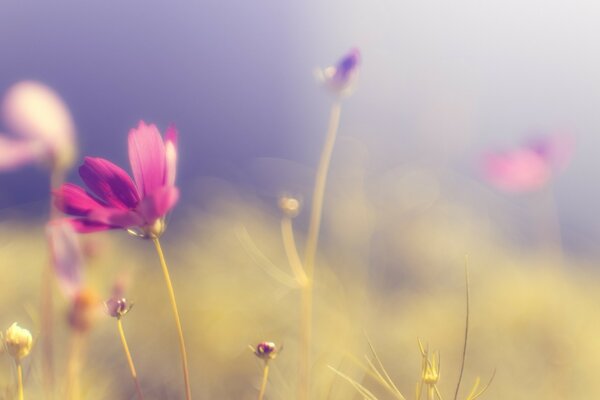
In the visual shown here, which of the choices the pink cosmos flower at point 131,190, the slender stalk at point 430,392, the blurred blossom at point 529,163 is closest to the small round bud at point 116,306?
the pink cosmos flower at point 131,190

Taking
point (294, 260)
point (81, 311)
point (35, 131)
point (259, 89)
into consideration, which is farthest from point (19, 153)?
point (259, 89)

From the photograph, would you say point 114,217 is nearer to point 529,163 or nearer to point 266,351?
point 266,351

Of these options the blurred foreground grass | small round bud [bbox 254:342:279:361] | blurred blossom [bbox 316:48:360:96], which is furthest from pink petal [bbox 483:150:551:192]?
small round bud [bbox 254:342:279:361]

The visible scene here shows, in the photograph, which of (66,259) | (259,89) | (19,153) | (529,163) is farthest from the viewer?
(259,89)

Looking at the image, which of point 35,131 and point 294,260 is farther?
point 294,260

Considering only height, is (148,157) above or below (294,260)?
above

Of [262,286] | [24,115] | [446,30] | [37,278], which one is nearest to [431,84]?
[446,30]

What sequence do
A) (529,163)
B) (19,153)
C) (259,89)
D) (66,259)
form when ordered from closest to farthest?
(66,259), (19,153), (529,163), (259,89)
